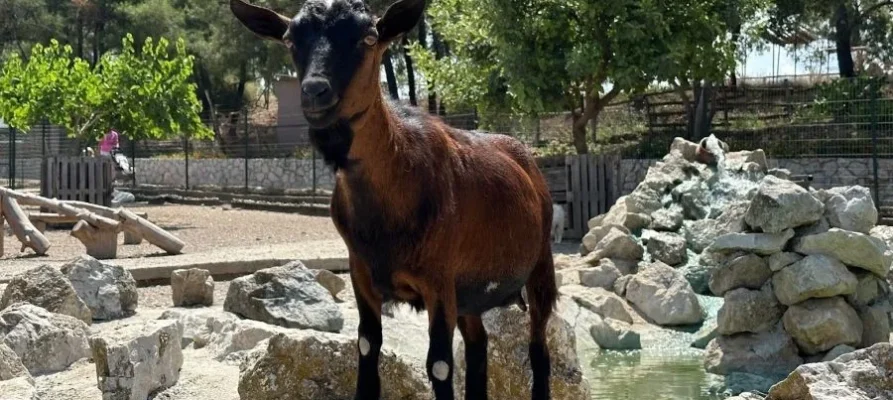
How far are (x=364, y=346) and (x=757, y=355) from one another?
7.89 m

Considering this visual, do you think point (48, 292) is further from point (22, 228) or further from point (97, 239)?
point (22, 228)

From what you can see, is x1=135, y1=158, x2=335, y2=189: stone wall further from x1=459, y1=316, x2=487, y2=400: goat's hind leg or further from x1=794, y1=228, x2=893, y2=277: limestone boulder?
x1=459, y1=316, x2=487, y2=400: goat's hind leg

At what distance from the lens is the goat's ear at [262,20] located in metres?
4.07

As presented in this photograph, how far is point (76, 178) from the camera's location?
23406 millimetres

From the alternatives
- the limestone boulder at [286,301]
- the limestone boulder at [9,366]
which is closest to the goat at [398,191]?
the limestone boulder at [9,366]

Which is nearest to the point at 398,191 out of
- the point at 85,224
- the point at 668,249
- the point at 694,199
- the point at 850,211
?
the point at 850,211

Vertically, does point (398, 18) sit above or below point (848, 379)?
above

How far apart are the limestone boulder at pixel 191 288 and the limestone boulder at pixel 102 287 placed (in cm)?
67

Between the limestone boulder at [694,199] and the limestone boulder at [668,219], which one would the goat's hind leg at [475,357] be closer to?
the limestone boulder at [668,219]

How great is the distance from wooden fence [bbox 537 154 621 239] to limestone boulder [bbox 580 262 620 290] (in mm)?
5174

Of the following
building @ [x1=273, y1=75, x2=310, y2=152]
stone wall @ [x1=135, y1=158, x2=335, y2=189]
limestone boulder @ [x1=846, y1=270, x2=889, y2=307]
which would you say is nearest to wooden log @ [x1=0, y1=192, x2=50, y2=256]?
limestone boulder @ [x1=846, y1=270, x2=889, y2=307]

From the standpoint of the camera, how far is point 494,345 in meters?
5.89

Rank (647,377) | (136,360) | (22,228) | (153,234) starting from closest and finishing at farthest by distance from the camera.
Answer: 1. (136,360)
2. (647,377)
3. (22,228)
4. (153,234)

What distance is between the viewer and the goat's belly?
4363mm
